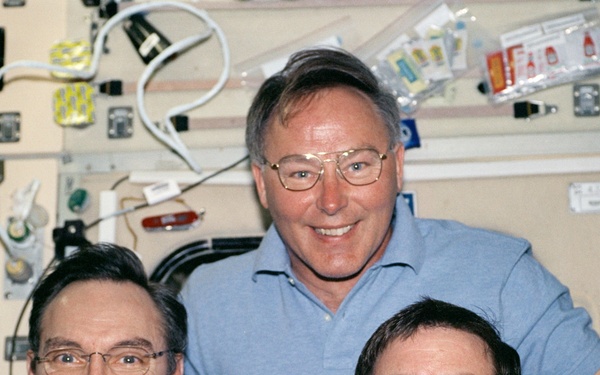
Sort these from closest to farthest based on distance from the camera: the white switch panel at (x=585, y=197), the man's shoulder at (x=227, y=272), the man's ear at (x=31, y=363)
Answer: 1. the man's ear at (x=31, y=363)
2. the man's shoulder at (x=227, y=272)
3. the white switch panel at (x=585, y=197)

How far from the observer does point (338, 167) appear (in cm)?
263

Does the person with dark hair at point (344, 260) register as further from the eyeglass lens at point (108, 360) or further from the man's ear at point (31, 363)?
the man's ear at point (31, 363)

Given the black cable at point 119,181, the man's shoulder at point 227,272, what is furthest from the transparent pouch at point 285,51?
the man's shoulder at point 227,272

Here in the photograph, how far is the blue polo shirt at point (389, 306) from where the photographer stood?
8.74 ft

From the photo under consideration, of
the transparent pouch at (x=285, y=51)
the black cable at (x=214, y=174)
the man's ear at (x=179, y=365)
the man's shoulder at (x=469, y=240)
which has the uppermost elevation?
the transparent pouch at (x=285, y=51)

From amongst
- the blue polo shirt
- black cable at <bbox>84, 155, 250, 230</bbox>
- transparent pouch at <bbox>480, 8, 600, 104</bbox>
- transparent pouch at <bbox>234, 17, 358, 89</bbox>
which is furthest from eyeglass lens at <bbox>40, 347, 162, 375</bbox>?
transparent pouch at <bbox>480, 8, 600, 104</bbox>

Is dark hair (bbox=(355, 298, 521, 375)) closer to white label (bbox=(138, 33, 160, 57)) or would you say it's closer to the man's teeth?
the man's teeth

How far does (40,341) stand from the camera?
275 centimetres

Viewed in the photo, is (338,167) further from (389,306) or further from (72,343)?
(72,343)

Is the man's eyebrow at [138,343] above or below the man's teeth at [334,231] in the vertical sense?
below

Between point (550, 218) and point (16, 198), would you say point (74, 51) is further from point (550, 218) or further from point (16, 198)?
point (550, 218)

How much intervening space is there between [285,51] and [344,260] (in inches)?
Result: 49.5

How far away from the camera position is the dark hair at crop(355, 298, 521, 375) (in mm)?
2203

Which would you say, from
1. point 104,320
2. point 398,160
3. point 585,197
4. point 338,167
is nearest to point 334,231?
point 338,167
